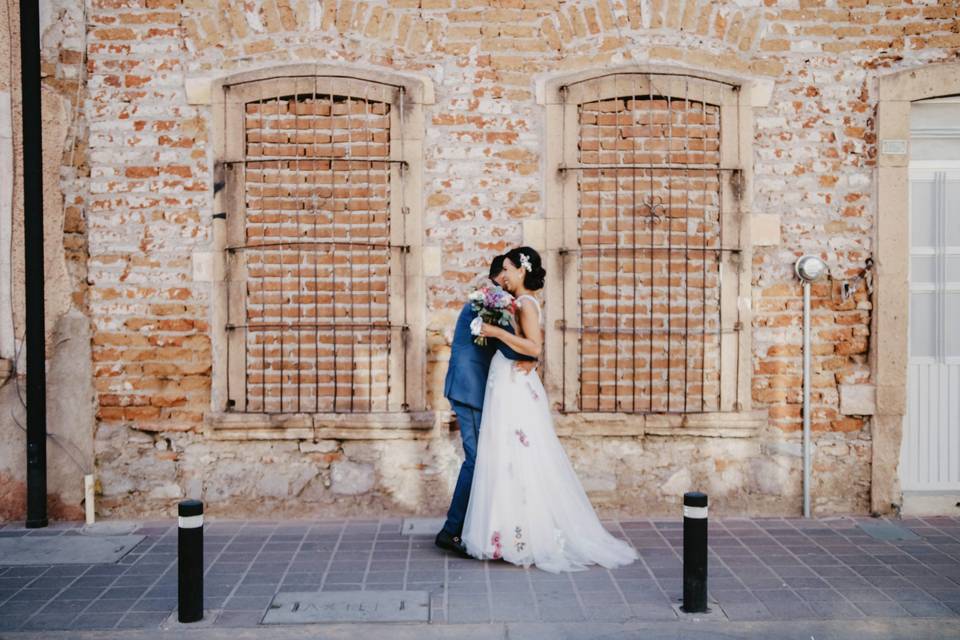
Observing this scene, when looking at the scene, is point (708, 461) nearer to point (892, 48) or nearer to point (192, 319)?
point (892, 48)

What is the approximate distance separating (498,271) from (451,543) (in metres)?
1.79

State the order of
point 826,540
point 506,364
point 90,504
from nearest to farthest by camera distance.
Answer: point 506,364
point 826,540
point 90,504

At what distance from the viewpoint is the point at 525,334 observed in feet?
18.1

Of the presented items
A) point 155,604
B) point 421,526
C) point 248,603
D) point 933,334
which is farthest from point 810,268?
point 155,604

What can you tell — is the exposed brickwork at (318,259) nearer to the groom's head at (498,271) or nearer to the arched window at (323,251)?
the arched window at (323,251)

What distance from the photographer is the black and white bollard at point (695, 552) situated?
169 inches

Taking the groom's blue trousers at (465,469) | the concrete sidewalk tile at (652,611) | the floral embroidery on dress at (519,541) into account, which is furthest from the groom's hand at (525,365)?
the concrete sidewalk tile at (652,611)

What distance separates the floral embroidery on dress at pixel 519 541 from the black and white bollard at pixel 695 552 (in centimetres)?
115

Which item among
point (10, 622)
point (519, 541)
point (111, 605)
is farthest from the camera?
point (519, 541)

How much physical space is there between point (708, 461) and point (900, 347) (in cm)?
170

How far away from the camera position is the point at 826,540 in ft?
19.6

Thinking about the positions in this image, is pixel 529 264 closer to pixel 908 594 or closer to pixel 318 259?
pixel 318 259

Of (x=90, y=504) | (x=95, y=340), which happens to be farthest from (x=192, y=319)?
(x=90, y=504)

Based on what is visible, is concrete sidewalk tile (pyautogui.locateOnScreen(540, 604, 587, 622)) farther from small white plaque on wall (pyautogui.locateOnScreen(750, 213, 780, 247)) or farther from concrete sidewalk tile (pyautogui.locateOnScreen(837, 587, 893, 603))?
small white plaque on wall (pyautogui.locateOnScreen(750, 213, 780, 247))
